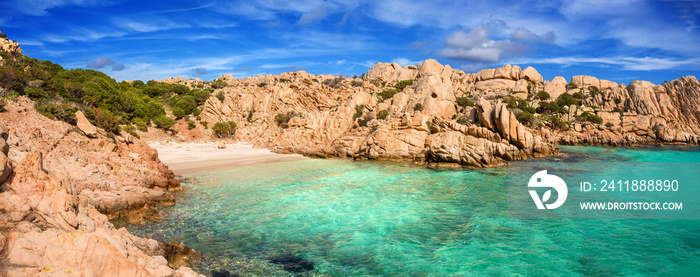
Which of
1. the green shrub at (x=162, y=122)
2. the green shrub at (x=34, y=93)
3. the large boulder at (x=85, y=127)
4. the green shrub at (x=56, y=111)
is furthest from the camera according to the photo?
the green shrub at (x=162, y=122)

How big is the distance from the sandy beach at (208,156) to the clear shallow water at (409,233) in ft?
22.9

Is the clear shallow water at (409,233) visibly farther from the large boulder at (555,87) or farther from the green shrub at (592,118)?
the large boulder at (555,87)

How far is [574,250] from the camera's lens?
412 inches

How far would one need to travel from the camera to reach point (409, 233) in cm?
1220

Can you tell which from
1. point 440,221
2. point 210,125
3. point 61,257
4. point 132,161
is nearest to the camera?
point 61,257

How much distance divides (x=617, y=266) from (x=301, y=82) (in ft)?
178

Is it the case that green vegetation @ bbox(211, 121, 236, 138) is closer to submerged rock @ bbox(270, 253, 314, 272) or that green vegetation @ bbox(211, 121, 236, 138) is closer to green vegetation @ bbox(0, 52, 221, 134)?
green vegetation @ bbox(0, 52, 221, 134)

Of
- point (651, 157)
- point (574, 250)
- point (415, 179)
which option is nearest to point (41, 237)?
point (574, 250)

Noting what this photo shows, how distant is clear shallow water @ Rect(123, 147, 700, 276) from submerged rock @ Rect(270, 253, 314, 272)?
35 cm

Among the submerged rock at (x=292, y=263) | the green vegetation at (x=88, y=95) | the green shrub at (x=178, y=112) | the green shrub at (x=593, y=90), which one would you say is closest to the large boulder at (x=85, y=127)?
the green vegetation at (x=88, y=95)

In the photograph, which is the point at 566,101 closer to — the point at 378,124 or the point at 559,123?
the point at 559,123

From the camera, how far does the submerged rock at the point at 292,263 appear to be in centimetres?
925

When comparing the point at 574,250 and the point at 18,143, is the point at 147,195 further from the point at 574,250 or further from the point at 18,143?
the point at 574,250

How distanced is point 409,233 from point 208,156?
2501 cm
